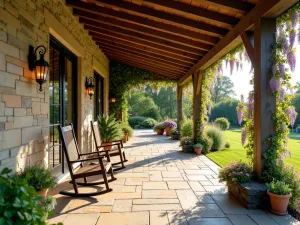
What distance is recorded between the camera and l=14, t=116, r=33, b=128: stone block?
2430 mm

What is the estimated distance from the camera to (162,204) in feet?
9.48

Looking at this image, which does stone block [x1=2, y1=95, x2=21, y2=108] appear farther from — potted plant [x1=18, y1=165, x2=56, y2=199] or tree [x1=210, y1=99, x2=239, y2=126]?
tree [x1=210, y1=99, x2=239, y2=126]

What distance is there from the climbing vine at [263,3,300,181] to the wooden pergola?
0.07m

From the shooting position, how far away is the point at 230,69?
4.41 m

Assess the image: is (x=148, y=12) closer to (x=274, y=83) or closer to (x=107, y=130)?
(x=274, y=83)

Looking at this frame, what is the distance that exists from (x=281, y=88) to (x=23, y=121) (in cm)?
298

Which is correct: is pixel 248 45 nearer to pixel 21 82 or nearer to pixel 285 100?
pixel 285 100

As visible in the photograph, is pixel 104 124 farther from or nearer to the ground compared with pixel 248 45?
nearer to the ground

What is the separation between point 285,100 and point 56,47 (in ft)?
11.1

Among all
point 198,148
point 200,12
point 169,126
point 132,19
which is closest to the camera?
point 200,12

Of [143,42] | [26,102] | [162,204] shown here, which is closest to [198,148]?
[143,42]

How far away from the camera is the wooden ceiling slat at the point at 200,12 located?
3199mm

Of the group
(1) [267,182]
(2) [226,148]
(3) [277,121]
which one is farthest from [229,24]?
(2) [226,148]

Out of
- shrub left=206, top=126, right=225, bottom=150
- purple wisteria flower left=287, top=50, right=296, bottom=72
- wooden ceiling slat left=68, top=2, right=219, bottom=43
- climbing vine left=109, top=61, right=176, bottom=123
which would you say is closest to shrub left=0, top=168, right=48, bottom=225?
purple wisteria flower left=287, top=50, right=296, bottom=72
